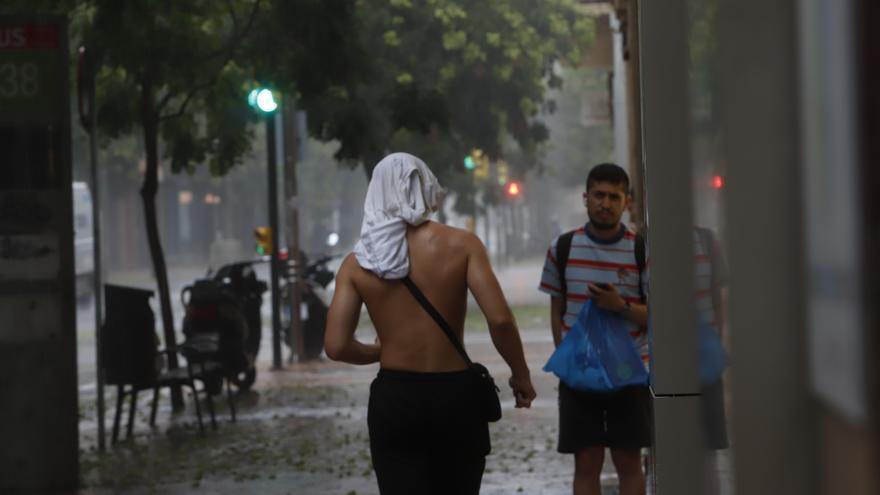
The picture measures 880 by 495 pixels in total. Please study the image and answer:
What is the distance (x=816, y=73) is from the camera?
127 cm

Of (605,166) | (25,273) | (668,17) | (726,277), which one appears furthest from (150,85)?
(726,277)

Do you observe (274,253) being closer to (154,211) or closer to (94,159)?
(154,211)

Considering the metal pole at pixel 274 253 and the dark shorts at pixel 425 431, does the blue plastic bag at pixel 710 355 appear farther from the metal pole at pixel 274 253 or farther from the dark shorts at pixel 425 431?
the metal pole at pixel 274 253

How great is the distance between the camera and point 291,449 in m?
11.9

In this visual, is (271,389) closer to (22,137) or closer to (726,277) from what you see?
(22,137)

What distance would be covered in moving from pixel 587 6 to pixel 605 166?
12.3 m

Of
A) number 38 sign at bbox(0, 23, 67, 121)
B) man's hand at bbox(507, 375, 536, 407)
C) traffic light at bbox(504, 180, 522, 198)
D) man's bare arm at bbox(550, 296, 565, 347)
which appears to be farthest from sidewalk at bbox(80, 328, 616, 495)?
traffic light at bbox(504, 180, 522, 198)

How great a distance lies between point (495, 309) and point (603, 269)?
1729mm

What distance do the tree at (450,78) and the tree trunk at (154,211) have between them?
1.43 meters

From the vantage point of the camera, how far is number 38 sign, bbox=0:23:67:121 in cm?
938

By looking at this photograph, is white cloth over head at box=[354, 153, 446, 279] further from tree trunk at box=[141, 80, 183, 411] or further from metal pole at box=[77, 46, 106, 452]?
tree trunk at box=[141, 80, 183, 411]

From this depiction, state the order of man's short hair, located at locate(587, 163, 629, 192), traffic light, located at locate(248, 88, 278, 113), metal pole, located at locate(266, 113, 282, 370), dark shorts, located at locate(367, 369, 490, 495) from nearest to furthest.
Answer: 1. dark shorts, located at locate(367, 369, 490, 495)
2. man's short hair, located at locate(587, 163, 629, 192)
3. traffic light, located at locate(248, 88, 278, 113)
4. metal pole, located at locate(266, 113, 282, 370)

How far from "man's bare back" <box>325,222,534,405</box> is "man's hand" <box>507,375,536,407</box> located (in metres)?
0.12

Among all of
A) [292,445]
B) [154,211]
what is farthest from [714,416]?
[154,211]
